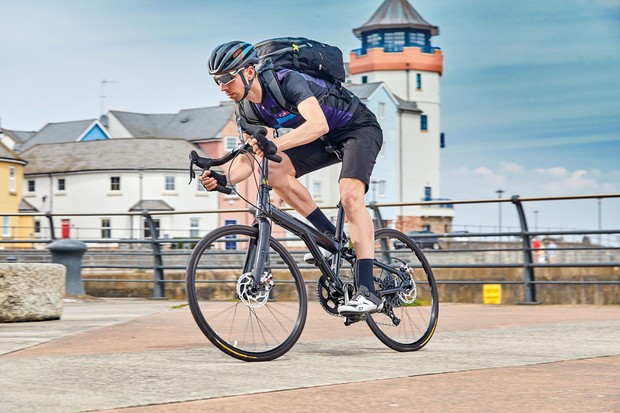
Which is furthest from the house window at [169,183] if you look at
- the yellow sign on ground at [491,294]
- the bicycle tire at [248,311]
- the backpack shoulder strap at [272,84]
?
the backpack shoulder strap at [272,84]

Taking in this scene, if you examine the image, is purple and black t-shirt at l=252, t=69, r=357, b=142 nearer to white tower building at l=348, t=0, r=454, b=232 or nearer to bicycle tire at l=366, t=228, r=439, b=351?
bicycle tire at l=366, t=228, r=439, b=351

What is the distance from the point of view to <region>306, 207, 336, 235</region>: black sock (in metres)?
6.32

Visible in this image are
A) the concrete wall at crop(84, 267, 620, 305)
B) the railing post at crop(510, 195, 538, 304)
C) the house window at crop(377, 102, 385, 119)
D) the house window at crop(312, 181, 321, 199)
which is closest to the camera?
the railing post at crop(510, 195, 538, 304)

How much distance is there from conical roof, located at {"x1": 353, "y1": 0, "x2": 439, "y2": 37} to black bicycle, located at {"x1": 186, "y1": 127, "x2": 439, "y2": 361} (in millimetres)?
96299

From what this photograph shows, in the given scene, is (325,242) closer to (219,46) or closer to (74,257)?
(219,46)

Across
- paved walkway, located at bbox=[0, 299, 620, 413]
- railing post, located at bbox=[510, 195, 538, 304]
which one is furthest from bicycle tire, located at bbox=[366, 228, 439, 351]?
railing post, located at bbox=[510, 195, 538, 304]

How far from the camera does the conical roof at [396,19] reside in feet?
334

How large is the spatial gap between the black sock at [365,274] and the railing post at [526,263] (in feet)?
22.5

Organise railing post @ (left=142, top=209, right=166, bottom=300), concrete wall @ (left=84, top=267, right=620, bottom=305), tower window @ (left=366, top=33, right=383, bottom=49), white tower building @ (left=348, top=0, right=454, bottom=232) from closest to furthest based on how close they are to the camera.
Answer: railing post @ (left=142, top=209, right=166, bottom=300) → concrete wall @ (left=84, top=267, right=620, bottom=305) → white tower building @ (left=348, top=0, right=454, bottom=232) → tower window @ (left=366, top=33, right=383, bottom=49)

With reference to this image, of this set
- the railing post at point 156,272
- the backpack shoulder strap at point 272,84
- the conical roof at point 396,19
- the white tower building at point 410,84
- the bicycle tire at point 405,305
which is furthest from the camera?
the conical roof at point 396,19

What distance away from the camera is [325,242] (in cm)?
628

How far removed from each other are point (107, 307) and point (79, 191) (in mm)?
74282

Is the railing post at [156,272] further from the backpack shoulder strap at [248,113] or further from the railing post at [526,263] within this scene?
the backpack shoulder strap at [248,113]

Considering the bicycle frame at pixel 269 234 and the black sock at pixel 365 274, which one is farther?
the black sock at pixel 365 274
